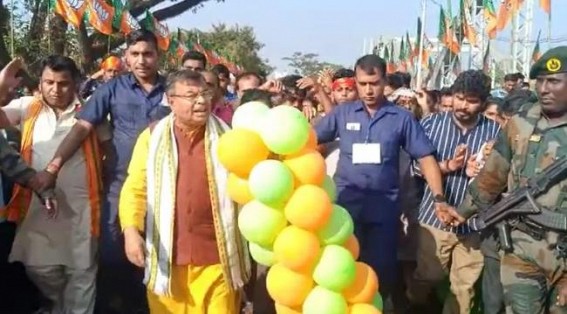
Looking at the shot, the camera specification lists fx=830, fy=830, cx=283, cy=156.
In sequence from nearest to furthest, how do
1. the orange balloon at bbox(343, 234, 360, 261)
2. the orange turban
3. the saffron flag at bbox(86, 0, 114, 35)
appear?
1. the orange balloon at bbox(343, 234, 360, 261)
2. the orange turban
3. the saffron flag at bbox(86, 0, 114, 35)

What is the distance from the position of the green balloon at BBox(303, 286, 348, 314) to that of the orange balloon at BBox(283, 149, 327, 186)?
1.72 feet

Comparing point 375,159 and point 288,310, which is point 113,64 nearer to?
point 375,159

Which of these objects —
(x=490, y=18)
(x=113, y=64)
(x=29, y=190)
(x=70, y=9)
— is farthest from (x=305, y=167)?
(x=490, y=18)

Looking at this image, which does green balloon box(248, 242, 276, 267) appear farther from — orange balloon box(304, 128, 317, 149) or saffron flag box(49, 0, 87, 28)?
saffron flag box(49, 0, 87, 28)

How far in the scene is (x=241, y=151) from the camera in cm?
385

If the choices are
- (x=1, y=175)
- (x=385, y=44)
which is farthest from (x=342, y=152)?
(x=385, y=44)

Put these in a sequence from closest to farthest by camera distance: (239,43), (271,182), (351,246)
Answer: (271,182) < (351,246) < (239,43)

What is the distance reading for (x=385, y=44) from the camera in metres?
37.8

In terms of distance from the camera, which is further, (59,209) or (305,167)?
(59,209)

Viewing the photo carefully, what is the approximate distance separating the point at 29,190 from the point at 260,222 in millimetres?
1687

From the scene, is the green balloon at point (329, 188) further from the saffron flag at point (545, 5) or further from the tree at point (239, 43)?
the tree at point (239, 43)

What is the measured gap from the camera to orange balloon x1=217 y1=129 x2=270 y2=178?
3.86 m

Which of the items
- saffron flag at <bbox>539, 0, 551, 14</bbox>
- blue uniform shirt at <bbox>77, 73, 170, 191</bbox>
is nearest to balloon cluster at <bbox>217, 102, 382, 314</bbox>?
blue uniform shirt at <bbox>77, 73, 170, 191</bbox>

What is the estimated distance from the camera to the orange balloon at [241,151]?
152 inches
